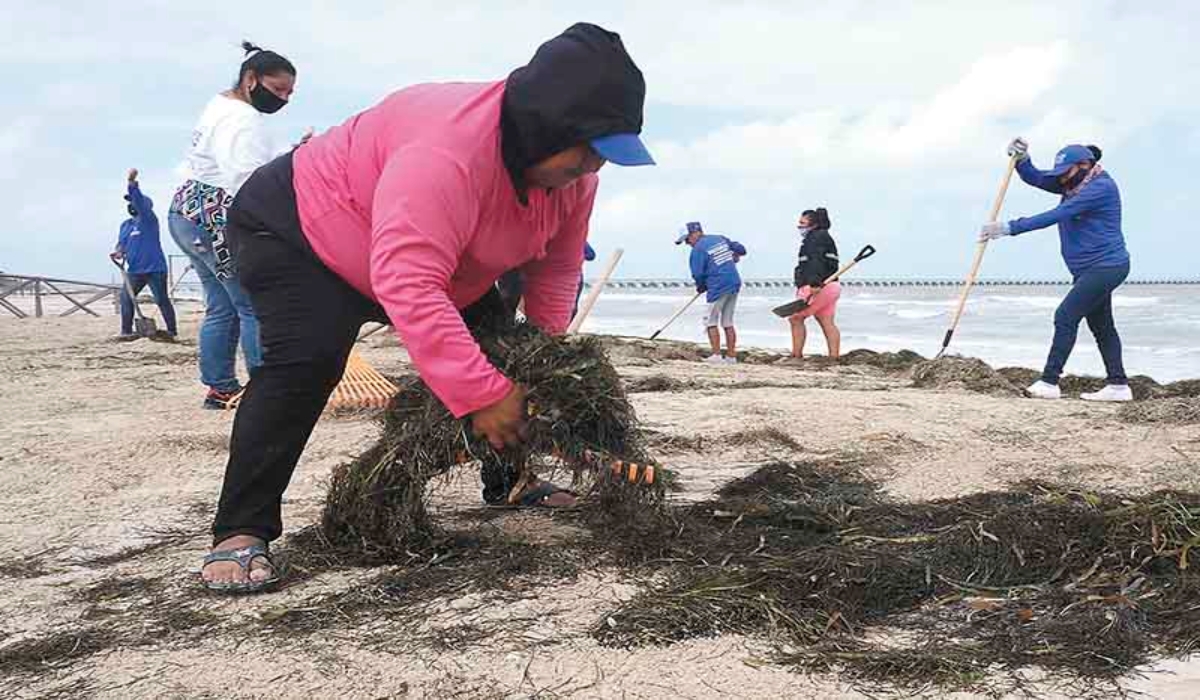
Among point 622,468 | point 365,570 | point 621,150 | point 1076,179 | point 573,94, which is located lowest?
point 365,570

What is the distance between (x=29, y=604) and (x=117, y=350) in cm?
842

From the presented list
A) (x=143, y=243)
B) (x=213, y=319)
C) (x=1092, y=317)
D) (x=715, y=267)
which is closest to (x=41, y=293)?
(x=143, y=243)

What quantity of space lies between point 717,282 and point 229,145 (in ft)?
23.5

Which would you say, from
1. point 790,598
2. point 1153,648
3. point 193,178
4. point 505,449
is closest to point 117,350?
point 193,178

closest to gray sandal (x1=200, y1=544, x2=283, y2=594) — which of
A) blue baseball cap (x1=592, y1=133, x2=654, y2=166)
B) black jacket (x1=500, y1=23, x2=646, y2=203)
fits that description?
black jacket (x1=500, y1=23, x2=646, y2=203)

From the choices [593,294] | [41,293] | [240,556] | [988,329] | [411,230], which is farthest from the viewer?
[41,293]

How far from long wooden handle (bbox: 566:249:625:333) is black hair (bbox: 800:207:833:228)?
3.26 meters

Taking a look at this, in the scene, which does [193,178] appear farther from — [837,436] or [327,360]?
[837,436]

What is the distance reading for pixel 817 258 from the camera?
11.1 metres

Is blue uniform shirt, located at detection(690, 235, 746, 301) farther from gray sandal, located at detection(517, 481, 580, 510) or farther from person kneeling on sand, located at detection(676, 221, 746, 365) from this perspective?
gray sandal, located at detection(517, 481, 580, 510)

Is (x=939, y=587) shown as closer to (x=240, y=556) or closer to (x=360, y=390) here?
(x=240, y=556)

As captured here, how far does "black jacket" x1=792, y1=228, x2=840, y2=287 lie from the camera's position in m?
11.0

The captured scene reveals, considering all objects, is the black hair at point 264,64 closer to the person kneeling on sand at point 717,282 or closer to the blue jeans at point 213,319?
the blue jeans at point 213,319

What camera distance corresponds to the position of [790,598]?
2.27m
